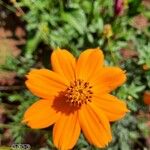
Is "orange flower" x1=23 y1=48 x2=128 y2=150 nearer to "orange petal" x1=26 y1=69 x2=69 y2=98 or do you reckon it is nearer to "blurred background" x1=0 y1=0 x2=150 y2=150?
"orange petal" x1=26 y1=69 x2=69 y2=98

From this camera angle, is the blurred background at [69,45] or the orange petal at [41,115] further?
the blurred background at [69,45]

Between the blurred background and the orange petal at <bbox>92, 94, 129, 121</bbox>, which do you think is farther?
the blurred background

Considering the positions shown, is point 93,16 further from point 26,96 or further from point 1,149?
point 1,149

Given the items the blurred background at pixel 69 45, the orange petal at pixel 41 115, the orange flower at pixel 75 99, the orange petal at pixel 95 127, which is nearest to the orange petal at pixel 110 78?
the orange flower at pixel 75 99

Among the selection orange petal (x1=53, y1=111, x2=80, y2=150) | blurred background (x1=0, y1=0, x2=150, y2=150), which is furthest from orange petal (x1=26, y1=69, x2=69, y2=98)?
blurred background (x1=0, y1=0, x2=150, y2=150)

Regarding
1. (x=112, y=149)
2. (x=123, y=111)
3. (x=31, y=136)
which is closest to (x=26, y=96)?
(x=31, y=136)

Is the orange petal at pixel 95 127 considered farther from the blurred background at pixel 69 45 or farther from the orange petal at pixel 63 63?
the blurred background at pixel 69 45
